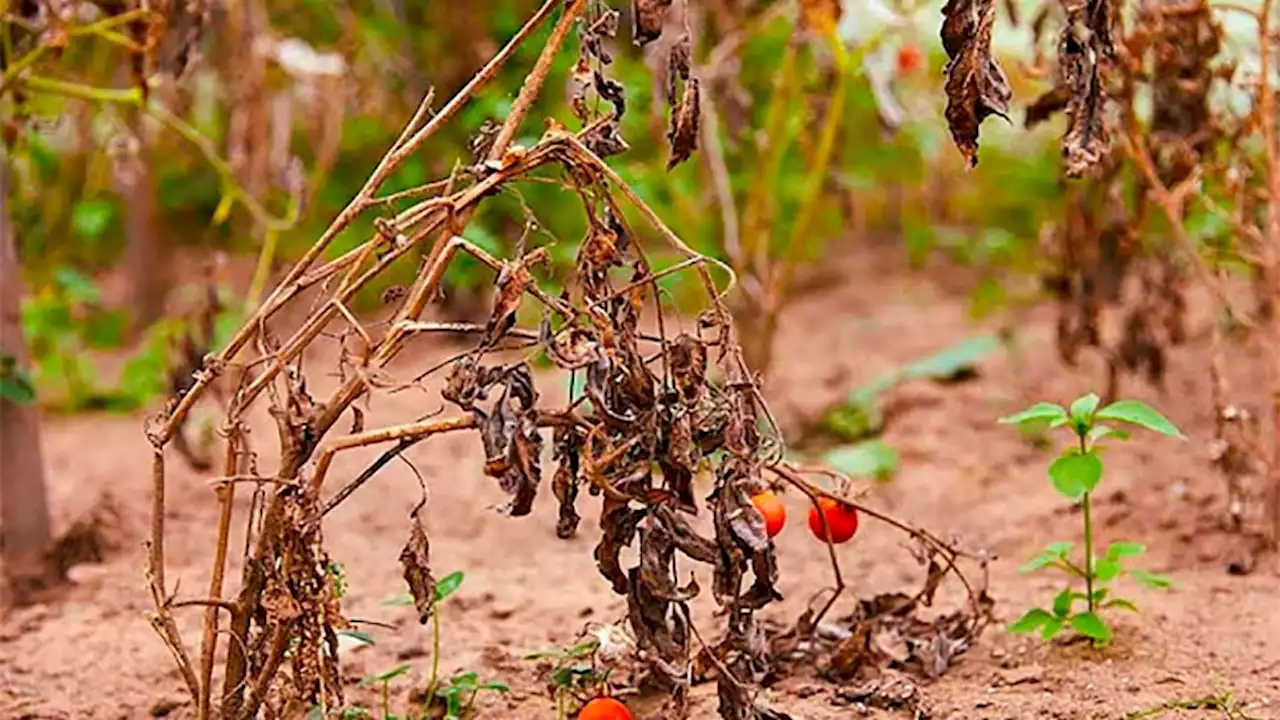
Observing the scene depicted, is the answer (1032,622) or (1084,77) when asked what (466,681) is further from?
(1084,77)

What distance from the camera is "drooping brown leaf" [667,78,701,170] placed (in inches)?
57.0

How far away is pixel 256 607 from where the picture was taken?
1.46 meters

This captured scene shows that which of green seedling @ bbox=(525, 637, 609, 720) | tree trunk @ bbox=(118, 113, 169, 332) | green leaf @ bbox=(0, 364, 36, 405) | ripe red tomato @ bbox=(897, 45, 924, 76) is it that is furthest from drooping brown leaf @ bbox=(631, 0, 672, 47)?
tree trunk @ bbox=(118, 113, 169, 332)

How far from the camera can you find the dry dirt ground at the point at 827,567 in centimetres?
178

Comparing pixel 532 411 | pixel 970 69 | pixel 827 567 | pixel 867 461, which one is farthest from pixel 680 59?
pixel 867 461

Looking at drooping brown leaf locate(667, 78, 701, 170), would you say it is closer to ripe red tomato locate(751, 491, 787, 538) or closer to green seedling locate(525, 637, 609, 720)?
ripe red tomato locate(751, 491, 787, 538)

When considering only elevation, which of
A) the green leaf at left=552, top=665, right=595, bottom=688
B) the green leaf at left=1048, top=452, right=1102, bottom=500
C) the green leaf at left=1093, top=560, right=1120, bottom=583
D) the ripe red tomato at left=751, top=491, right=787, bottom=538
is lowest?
the green leaf at left=552, top=665, right=595, bottom=688

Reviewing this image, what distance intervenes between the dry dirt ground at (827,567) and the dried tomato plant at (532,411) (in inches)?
13.6

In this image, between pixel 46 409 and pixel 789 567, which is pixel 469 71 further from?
pixel 789 567

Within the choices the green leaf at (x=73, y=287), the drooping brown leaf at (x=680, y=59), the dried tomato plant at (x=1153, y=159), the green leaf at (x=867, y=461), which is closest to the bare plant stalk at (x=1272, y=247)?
the dried tomato plant at (x=1153, y=159)

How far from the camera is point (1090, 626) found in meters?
1.79

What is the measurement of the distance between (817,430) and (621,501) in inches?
79.0

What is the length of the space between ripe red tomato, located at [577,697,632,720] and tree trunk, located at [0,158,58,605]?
123 cm

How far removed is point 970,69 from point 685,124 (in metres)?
0.26
